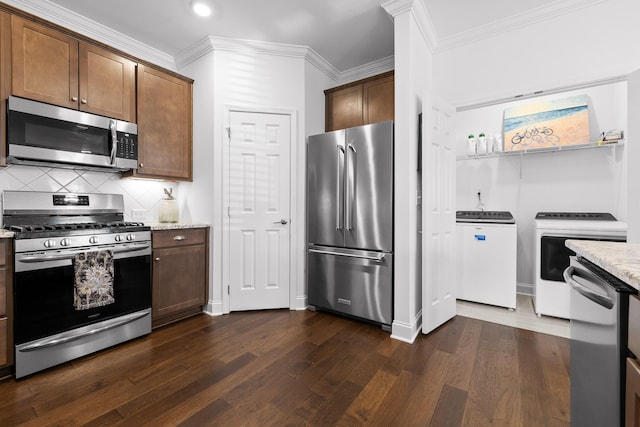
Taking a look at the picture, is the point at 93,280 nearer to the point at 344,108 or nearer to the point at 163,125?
the point at 163,125

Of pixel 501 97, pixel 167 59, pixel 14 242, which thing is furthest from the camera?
pixel 167 59

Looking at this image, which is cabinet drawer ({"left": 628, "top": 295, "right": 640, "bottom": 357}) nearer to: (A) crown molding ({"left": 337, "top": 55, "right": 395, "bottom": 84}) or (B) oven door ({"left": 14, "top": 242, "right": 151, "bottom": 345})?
(B) oven door ({"left": 14, "top": 242, "right": 151, "bottom": 345})

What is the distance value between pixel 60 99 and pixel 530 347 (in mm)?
4106

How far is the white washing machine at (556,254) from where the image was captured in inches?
103

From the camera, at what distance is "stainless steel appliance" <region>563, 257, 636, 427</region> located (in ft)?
2.47

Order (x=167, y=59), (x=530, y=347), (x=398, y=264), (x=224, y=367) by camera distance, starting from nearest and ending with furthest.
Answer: (x=224, y=367) → (x=530, y=347) → (x=398, y=264) → (x=167, y=59)

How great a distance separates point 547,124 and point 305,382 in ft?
11.7

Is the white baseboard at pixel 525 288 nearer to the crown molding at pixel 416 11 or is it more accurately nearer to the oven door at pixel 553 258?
the oven door at pixel 553 258

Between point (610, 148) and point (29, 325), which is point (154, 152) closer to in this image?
point (29, 325)

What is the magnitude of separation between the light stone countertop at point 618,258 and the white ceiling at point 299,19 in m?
2.30

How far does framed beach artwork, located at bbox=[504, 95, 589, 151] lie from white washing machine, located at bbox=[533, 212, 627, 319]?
2.88ft

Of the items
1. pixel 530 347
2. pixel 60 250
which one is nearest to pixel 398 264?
pixel 530 347

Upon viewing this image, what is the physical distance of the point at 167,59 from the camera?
3.28m

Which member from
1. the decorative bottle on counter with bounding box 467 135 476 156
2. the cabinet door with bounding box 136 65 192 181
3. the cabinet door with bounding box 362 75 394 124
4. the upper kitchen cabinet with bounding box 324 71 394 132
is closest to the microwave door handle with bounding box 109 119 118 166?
the cabinet door with bounding box 136 65 192 181
